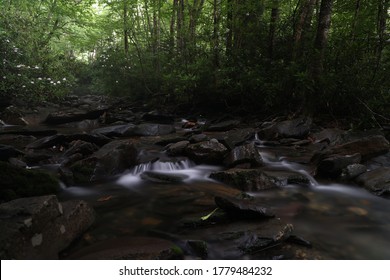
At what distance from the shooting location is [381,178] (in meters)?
4.58

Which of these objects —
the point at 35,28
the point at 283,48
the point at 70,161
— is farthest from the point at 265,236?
the point at 35,28

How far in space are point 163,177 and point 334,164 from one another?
275 cm

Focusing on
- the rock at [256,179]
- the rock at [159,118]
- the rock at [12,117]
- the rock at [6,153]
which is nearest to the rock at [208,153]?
the rock at [256,179]

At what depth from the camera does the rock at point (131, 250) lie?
259cm

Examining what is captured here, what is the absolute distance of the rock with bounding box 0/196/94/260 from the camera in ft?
7.88

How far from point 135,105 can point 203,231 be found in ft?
35.7

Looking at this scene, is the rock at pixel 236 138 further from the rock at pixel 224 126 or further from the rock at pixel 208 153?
the rock at pixel 224 126

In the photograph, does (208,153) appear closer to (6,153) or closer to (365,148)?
(365,148)

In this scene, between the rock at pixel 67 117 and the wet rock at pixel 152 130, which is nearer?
the wet rock at pixel 152 130

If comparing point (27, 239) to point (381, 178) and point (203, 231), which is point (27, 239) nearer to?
point (203, 231)

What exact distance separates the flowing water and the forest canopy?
316cm

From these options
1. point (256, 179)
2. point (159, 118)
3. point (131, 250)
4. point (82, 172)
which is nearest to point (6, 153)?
point (82, 172)

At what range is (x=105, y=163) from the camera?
5262 mm

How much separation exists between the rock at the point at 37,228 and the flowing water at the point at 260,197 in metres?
0.20
